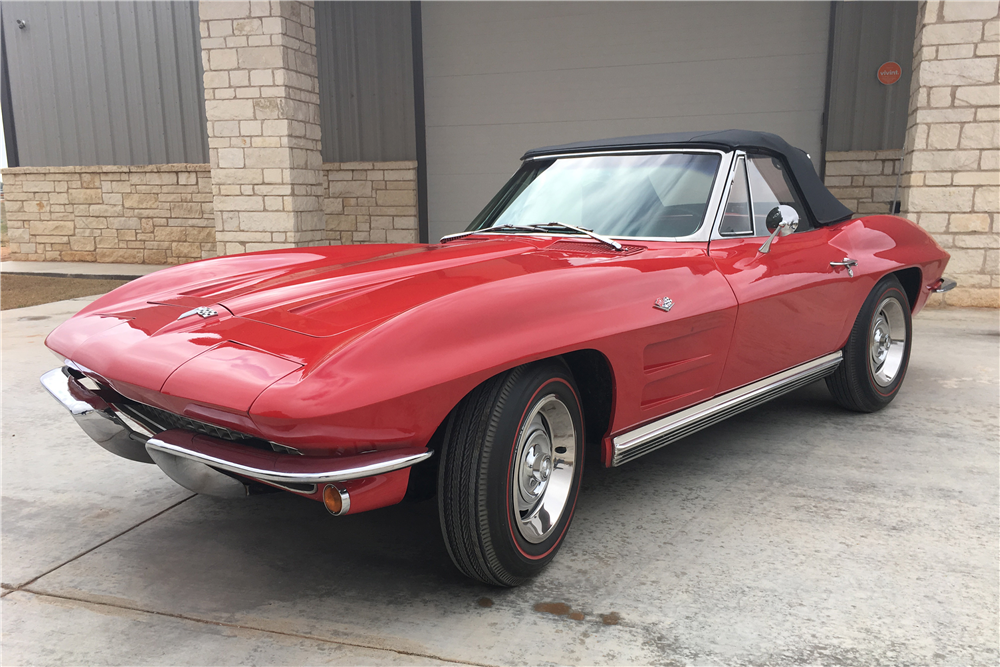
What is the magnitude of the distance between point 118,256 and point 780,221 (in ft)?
43.0

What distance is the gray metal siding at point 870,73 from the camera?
9344 mm

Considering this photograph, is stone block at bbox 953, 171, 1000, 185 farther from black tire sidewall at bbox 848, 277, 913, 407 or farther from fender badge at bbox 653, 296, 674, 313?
fender badge at bbox 653, 296, 674, 313

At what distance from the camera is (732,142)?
3.45 metres

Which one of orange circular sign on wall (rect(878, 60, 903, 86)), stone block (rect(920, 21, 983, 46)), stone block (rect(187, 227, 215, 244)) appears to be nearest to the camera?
stone block (rect(920, 21, 983, 46))

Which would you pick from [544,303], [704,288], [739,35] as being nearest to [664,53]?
[739,35]

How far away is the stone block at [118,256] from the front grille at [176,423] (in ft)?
40.2

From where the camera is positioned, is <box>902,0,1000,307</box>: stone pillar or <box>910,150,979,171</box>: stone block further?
<box>910,150,979,171</box>: stone block

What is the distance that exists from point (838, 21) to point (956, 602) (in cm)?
902

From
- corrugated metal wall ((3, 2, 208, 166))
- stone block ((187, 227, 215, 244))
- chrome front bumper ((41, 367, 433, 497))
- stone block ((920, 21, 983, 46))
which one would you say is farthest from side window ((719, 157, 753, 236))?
corrugated metal wall ((3, 2, 208, 166))

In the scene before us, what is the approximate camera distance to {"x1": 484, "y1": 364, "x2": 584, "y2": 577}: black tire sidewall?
217 centimetres

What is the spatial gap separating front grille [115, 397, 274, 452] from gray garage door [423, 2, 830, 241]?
30.0 ft

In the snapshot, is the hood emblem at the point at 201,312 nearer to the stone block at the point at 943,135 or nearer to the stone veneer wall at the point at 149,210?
the stone block at the point at 943,135

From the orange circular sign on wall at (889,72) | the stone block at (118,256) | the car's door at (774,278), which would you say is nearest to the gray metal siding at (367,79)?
the stone block at (118,256)

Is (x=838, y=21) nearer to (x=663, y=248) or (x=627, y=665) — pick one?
(x=663, y=248)
